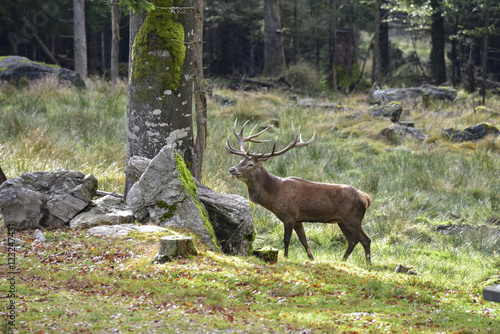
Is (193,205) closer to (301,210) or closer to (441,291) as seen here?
(301,210)

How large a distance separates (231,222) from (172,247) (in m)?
1.39

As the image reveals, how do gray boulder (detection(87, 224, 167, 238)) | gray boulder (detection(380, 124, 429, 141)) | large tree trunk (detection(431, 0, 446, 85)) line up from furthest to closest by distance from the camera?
large tree trunk (detection(431, 0, 446, 85)) → gray boulder (detection(380, 124, 429, 141)) → gray boulder (detection(87, 224, 167, 238))

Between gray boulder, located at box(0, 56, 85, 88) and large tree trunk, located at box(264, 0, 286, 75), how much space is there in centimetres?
987

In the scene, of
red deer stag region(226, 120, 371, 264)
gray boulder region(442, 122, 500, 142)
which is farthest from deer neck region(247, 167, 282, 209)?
gray boulder region(442, 122, 500, 142)

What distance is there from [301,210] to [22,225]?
3488mm

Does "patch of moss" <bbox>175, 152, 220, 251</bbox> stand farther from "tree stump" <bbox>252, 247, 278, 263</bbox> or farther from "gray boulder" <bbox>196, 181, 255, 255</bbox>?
"tree stump" <bbox>252, 247, 278, 263</bbox>

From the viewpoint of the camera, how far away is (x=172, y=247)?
6043mm

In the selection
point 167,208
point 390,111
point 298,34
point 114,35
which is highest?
point 298,34

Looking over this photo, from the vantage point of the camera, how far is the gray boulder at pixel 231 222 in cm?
729

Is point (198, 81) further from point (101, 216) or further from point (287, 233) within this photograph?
point (287, 233)

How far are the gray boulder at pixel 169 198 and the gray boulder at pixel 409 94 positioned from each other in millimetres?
13135

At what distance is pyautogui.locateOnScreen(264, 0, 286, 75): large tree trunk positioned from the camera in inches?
979

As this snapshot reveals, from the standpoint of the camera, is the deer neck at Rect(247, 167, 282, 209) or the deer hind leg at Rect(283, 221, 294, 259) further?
the deer neck at Rect(247, 167, 282, 209)

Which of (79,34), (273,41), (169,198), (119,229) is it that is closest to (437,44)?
(273,41)
